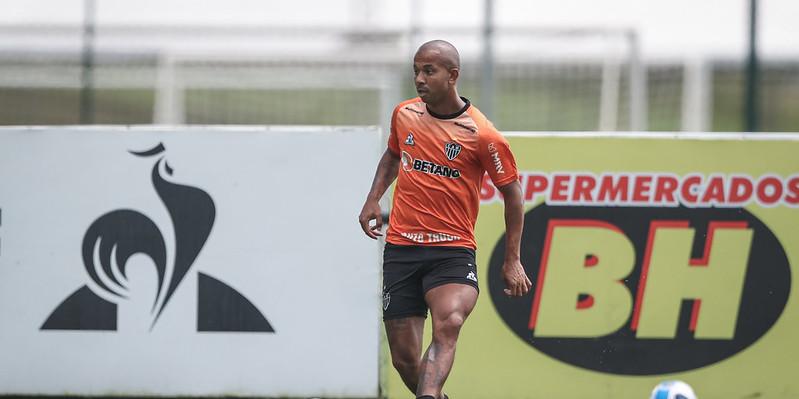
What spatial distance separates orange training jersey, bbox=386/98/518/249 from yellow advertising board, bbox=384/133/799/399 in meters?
1.40

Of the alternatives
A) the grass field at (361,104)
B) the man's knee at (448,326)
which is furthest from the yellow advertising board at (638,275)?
the grass field at (361,104)

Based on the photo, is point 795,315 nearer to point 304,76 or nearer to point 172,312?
point 172,312

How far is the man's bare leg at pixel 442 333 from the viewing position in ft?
17.3

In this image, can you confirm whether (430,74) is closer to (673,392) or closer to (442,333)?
(442,333)

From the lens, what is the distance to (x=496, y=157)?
5.45 metres

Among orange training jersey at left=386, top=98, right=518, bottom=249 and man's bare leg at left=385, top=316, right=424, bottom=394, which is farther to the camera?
man's bare leg at left=385, top=316, right=424, bottom=394

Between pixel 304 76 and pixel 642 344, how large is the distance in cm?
1151

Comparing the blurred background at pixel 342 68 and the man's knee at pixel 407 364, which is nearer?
the man's knee at pixel 407 364

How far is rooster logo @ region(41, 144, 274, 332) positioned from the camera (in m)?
7.04

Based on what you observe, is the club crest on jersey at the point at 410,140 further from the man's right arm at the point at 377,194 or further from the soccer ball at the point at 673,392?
the soccer ball at the point at 673,392

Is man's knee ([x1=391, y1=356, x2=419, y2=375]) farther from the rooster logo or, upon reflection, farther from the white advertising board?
the rooster logo

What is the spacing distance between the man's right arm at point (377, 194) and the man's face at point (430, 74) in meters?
0.66

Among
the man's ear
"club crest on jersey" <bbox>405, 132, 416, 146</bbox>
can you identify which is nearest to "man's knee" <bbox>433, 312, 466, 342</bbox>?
"club crest on jersey" <bbox>405, 132, 416, 146</bbox>

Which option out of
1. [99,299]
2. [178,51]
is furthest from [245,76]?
[99,299]
